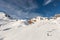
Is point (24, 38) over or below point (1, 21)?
below

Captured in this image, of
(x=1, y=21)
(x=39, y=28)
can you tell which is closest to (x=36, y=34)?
(x=39, y=28)

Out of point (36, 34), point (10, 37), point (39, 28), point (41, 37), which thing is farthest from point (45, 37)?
point (10, 37)

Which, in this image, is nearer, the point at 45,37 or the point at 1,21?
the point at 45,37

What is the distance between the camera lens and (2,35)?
7.89 m

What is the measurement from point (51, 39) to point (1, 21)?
18.9 feet

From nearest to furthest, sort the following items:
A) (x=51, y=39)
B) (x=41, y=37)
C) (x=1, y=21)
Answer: (x=51, y=39)
(x=41, y=37)
(x=1, y=21)

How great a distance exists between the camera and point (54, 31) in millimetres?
7422

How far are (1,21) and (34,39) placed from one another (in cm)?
512

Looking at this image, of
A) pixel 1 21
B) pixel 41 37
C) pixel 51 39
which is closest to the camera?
pixel 51 39

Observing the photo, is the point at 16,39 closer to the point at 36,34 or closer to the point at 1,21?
the point at 36,34

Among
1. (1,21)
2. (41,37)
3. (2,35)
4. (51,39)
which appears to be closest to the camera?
(51,39)

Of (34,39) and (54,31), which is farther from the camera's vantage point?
(54,31)

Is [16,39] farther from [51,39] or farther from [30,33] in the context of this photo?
[51,39]

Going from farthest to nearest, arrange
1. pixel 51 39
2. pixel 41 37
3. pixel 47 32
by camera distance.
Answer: pixel 47 32 → pixel 41 37 → pixel 51 39
